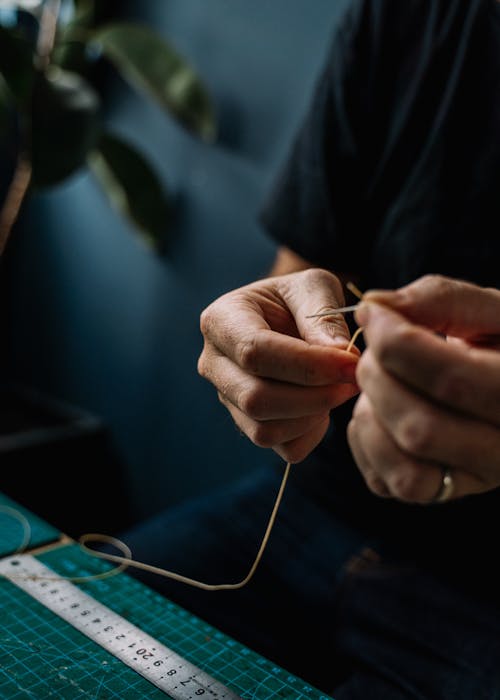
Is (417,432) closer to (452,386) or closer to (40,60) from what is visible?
(452,386)

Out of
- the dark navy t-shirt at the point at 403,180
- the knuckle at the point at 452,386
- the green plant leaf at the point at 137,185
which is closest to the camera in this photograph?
the knuckle at the point at 452,386

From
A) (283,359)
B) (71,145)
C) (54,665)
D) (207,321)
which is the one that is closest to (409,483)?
(283,359)

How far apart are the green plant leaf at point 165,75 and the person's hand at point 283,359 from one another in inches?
36.0

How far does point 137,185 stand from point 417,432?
4.11 feet

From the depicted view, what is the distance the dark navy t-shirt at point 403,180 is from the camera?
0.79m

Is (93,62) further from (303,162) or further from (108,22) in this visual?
(303,162)

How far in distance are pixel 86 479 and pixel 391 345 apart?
1.59 m

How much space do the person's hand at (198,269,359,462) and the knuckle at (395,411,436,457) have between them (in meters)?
0.09

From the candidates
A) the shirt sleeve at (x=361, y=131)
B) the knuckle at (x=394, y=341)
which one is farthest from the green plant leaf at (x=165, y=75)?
the knuckle at (x=394, y=341)

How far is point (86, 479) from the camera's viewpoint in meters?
1.82

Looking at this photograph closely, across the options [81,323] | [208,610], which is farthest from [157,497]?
[208,610]

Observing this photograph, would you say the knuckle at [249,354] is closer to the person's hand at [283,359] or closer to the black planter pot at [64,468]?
the person's hand at [283,359]

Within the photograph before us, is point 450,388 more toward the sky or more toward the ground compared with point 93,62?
more toward the ground

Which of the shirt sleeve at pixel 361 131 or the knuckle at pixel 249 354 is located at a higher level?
the shirt sleeve at pixel 361 131
